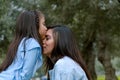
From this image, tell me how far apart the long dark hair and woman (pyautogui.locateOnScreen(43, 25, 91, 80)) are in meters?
0.12

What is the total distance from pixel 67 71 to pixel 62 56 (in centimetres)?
18

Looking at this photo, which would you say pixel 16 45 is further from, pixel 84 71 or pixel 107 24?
pixel 107 24

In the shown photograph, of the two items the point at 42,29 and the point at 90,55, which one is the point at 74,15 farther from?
the point at 42,29

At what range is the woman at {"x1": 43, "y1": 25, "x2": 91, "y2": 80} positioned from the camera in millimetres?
2834

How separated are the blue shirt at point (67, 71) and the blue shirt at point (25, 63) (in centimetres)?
18

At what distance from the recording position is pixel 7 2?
53.7 feet

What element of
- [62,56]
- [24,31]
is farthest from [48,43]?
[24,31]

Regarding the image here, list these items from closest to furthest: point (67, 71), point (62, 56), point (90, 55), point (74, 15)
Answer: point (67, 71)
point (62, 56)
point (74, 15)
point (90, 55)

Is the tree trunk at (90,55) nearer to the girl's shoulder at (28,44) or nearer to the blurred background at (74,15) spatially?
the blurred background at (74,15)

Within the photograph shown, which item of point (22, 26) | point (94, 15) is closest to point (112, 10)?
point (94, 15)

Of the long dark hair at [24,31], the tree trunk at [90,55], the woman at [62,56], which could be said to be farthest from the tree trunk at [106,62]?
the woman at [62,56]

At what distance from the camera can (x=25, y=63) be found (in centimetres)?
303

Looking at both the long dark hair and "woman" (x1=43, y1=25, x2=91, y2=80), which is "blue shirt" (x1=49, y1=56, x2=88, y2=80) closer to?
"woman" (x1=43, y1=25, x2=91, y2=80)

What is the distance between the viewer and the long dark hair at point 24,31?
123 inches
